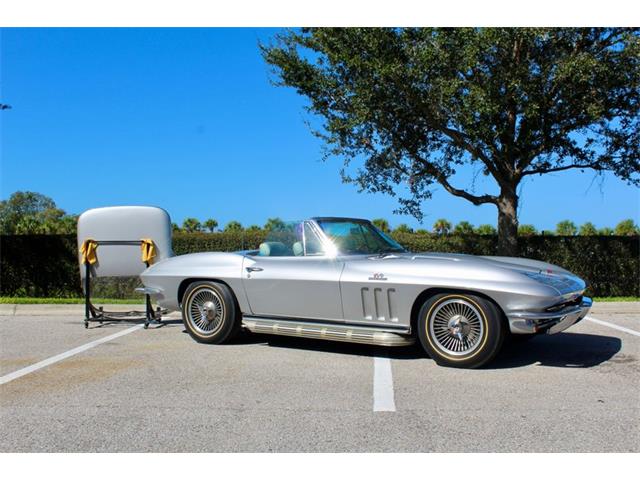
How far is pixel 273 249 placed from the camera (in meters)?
6.81

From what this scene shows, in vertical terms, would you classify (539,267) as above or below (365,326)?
above

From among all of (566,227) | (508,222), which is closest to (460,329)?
(508,222)

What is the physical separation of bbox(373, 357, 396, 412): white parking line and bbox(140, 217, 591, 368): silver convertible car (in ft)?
0.90

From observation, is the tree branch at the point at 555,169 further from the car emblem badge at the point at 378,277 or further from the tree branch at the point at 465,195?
the car emblem badge at the point at 378,277

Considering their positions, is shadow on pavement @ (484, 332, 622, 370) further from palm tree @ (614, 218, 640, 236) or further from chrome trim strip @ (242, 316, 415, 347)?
palm tree @ (614, 218, 640, 236)

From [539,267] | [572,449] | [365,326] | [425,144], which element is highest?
[425,144]

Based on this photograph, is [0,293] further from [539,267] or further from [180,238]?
[539,267]

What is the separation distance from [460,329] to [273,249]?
2.42m

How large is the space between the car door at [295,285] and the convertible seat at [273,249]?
9 centimetres

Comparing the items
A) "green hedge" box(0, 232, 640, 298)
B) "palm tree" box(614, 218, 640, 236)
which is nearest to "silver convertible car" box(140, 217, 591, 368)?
"green hedge" box(0, 232, 640, 298)

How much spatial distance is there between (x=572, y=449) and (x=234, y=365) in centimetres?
339

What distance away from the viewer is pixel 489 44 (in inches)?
425
